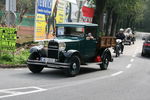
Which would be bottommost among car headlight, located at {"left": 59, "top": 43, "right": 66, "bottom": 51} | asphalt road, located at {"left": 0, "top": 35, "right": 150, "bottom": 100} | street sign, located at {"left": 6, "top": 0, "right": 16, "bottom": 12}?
asphalt road, located at {"left": 0, "top": 35, "right": 150, "bottom": 100}

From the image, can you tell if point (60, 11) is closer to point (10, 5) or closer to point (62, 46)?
point (10, 5)

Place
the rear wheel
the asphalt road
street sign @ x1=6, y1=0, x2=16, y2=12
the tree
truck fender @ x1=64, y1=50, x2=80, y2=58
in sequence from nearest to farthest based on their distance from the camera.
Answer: the asphalt road, truck fender @ x1=64, y1=50, x2=80, y2=58, the rear wheel, street sign @ x1=6, y1=0, x2=16, y2=12, the tree

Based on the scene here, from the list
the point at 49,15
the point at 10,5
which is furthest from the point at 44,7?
the point at 10,5

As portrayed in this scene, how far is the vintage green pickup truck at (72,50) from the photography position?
11055 mm

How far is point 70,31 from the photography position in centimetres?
1270

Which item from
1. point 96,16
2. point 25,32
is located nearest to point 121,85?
point 25,32

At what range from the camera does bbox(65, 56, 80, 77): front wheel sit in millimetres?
10977

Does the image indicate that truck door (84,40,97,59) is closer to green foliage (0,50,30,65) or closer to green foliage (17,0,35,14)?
green foliage (0,50,30,65)

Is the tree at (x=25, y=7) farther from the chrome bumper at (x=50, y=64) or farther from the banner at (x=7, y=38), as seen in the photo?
the chrome bumper at (x=50, y=64)

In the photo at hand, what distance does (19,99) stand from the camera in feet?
23.6

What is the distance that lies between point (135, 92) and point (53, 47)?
358cm

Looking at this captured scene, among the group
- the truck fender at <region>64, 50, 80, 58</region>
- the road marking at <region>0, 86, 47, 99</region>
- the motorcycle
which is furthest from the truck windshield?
the motorcycle

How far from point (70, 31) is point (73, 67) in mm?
2003

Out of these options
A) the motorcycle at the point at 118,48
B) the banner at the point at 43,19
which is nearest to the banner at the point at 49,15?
the banner at the point at 43,19
